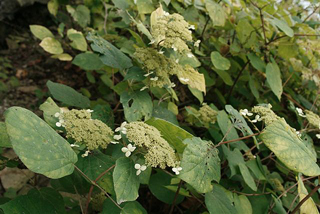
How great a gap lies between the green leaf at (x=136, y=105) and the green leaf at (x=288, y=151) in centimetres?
64

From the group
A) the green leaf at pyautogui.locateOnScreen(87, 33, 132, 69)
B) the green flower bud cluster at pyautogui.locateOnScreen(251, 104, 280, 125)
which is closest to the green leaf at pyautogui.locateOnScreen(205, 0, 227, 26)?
the green leaf at pyautogui.locateOnScreen(87, 33, 132, 69)

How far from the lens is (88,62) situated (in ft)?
6.45

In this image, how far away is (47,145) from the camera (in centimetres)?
92

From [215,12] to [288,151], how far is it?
49.9 inches

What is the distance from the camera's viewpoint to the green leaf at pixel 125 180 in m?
0.96

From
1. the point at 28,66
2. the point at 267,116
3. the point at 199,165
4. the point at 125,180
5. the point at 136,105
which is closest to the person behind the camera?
the point at 125,180

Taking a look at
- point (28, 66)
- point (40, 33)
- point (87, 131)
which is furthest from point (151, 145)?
point (28, 66)

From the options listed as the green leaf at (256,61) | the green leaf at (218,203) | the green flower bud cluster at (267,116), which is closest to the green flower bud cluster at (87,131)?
the green leaf at (218,203)

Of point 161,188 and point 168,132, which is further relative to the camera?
point 161,188

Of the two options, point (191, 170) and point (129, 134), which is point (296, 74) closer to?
point (191, 170)

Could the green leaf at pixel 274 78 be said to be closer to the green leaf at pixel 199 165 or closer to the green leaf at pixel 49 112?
the green leaf at pixel 199 165

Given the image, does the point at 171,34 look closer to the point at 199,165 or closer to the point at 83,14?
the point at 199,165

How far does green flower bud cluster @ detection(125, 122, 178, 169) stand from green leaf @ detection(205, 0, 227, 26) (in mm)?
1223

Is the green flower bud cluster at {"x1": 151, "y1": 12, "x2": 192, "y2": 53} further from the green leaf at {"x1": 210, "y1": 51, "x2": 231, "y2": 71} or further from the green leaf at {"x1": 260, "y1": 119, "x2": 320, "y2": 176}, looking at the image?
the green leaf at {"x1": 210, "y1": 51, "x2": 231, "y2": 71}
